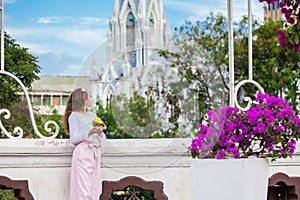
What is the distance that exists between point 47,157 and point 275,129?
1.01 meters

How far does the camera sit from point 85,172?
9.32 feet

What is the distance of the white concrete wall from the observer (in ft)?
9.64

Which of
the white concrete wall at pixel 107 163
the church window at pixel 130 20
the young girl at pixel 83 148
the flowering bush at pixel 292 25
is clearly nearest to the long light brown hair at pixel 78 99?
the young girl at pixel 83 148

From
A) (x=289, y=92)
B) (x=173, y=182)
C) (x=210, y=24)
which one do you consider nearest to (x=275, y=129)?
(x=173, y=182)

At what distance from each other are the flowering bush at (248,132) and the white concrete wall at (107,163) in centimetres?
32

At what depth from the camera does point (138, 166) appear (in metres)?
3.03

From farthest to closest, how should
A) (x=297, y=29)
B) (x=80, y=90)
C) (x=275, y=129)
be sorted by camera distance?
(x=80, y=90)
(x=275, y=129)
(x=297, y=29)

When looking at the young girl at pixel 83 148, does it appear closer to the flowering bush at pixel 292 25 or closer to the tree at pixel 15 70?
the flowering bush at pixel 292 25

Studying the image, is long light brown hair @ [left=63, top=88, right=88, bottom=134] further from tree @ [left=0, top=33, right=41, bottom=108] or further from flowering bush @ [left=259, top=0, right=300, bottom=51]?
tree @ [left=0, top=33, right=41, bottom=108]

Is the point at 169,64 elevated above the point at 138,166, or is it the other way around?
the point at 169,64

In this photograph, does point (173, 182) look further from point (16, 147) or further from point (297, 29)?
point (297, 29)

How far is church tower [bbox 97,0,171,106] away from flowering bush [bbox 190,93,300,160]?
323 mm

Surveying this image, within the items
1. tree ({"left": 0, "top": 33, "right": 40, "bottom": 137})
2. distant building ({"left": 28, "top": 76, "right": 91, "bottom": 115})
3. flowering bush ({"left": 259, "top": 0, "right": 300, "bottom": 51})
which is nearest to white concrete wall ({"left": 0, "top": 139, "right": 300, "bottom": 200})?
distant building ({"left": 28, "top": 76, "right": 91, "bottom": 115})

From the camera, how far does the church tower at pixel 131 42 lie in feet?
7.31
